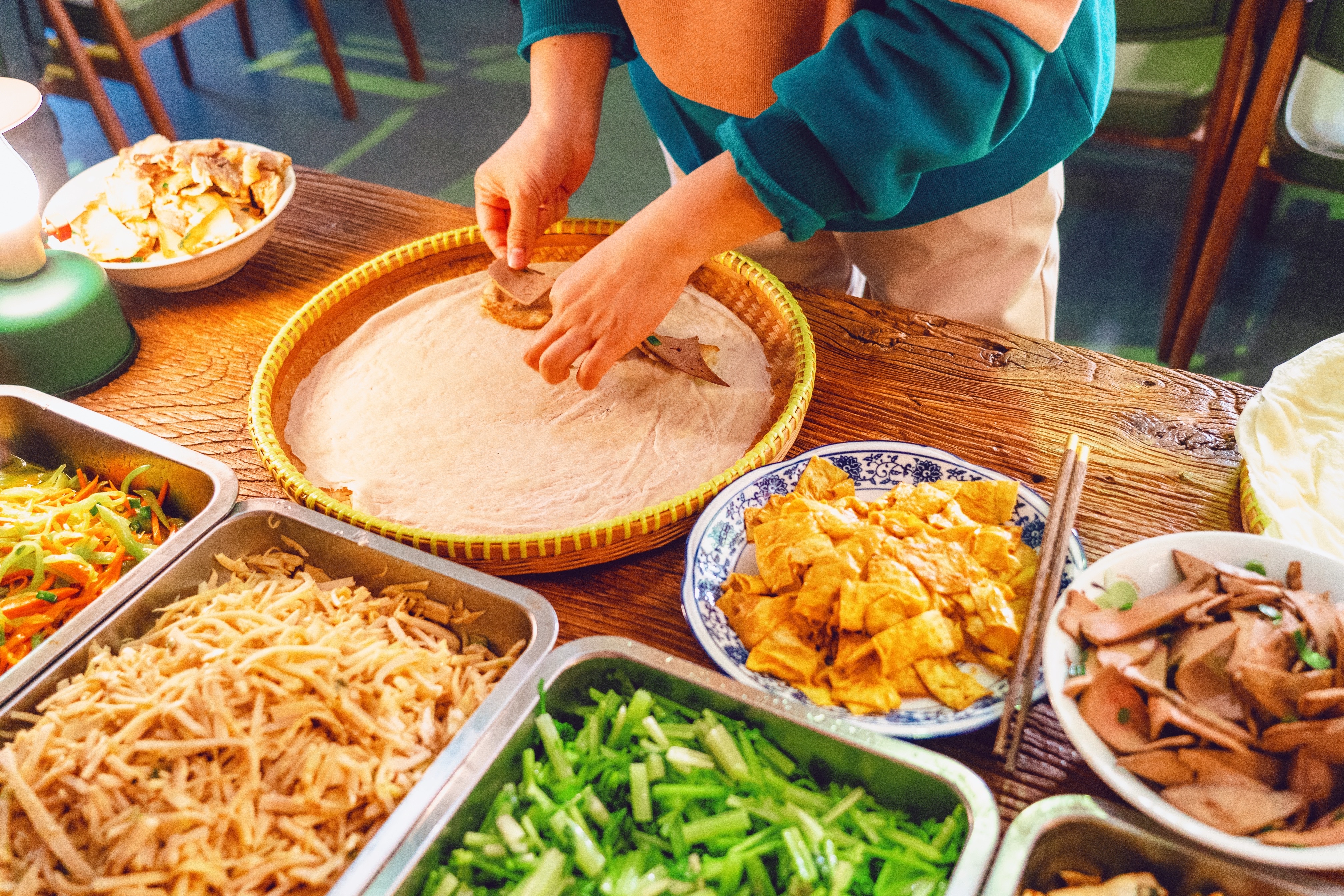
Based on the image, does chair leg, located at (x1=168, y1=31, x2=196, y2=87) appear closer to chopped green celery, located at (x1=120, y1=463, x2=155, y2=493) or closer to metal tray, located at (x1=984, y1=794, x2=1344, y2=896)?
chopped green celery, located at (x1=120, y1=463, x2=155, y2=493)

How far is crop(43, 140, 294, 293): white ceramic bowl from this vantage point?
1852mm

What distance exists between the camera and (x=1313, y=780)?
0.91m

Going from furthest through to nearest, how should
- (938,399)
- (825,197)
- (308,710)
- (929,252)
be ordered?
1. (929,252)
2. (938,399)
3. (825,197)
4. (308,710)

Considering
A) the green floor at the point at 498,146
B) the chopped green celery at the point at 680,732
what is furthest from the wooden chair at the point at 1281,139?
the chopped green celery at the point at 680,732

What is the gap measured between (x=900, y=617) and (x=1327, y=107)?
108 inches

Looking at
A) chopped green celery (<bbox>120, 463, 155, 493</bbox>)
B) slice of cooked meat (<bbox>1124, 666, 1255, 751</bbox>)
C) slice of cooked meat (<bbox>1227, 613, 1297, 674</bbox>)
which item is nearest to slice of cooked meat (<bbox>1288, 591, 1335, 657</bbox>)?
slice of cooked meat (<bbox>1227, 613, 1297, 674</bbox>)

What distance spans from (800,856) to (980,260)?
1316 mm

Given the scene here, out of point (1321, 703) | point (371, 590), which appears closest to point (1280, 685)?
point (1321, 703)

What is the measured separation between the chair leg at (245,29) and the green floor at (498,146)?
71 millimetres

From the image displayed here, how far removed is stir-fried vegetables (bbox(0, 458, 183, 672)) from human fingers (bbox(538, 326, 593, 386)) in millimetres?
665

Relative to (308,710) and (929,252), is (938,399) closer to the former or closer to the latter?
(929,252)

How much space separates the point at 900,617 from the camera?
112cm

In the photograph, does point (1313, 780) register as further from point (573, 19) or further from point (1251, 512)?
point (573, 19)

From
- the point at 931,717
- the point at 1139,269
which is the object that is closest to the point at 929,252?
the point at 931,717
